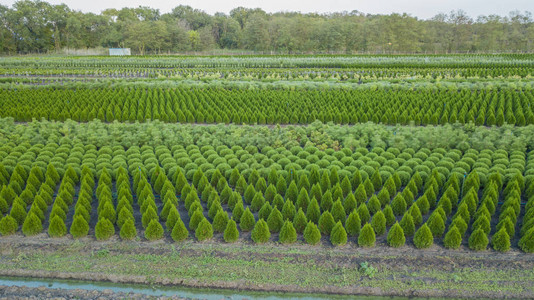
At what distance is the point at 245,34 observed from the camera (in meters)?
83.4

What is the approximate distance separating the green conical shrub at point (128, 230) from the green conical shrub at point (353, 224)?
15.6ft

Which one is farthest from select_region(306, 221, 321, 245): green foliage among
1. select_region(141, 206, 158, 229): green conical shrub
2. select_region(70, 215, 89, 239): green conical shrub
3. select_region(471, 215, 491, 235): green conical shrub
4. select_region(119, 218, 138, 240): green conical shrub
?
select_region(70, 215, 89, 239): green conical shrub

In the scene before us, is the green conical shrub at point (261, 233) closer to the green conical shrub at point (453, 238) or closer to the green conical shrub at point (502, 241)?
the green conical shrub at point (453, 238)

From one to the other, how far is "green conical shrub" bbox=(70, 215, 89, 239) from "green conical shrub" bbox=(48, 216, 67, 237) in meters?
0.24

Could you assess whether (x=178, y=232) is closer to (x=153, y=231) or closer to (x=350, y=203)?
(x=153, y=231)

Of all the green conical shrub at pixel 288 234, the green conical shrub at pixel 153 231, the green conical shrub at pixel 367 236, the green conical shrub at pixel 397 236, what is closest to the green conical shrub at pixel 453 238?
the green conical shrub at pixel 397 236

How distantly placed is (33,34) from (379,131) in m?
86.5

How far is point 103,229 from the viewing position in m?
9.45

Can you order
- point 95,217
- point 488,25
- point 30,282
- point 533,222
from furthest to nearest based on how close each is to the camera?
point 488,25, point 95,217, point 533,222, point 30,282

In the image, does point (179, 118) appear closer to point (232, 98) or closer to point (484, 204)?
point (232, 98)

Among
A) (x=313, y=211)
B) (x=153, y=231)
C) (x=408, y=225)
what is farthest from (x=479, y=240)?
(x=153, y=231)

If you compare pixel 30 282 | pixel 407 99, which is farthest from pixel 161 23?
pixel 30 282

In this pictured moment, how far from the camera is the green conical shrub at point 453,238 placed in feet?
28.9

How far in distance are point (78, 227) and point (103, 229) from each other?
2.02 feet
